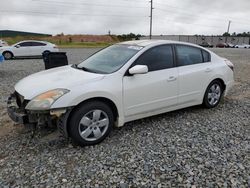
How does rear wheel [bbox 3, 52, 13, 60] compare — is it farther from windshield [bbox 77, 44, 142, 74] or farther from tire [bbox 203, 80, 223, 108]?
tire [bbox 203, 80, 223, 108]

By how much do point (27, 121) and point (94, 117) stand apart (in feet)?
2.98

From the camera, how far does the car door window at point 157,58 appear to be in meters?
3.78

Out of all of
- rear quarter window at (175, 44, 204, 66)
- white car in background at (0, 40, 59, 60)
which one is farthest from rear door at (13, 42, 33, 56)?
rear quarter window at (175, 44, 204, 66)

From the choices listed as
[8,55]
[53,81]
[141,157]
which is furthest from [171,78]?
Result: [8,55]

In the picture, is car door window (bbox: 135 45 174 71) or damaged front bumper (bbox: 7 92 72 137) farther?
car door window (bbox: 135 45 174 71)

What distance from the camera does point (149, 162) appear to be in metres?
2.89

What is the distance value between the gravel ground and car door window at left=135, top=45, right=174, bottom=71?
40.8 inches

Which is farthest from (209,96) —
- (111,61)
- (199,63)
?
(111,61)

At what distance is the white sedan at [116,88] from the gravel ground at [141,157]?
29 cm

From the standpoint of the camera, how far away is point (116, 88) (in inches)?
132

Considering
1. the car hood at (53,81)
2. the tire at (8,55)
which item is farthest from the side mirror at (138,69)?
the tire at (8,55)

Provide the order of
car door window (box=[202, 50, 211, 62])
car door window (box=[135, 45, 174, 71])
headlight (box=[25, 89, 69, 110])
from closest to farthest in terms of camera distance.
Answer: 1. headlight (box=[25, 89, 69, 110])
2. car door window (box=[135, 45, 174, 71])
3. car door window (box=[202, 50, 211, 62])

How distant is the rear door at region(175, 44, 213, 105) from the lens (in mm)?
4203

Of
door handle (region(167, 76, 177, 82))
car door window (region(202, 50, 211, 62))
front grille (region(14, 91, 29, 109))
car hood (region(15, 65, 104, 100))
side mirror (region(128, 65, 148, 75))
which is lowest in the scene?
front grille (region(14, 91, 29, 109))
